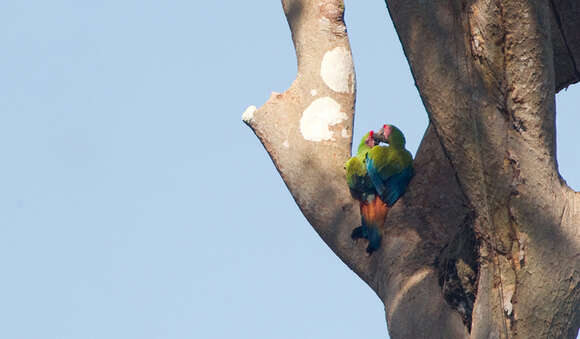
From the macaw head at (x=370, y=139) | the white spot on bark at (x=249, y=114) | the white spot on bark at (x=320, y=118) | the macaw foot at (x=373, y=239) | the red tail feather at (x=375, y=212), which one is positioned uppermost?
the white spot on bark at (x=249, y=114)

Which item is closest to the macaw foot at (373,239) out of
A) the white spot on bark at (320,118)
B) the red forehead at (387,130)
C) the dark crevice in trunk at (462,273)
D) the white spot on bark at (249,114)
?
the dark crevice in trunk at (462,273)

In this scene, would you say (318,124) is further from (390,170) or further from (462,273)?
(462,273)

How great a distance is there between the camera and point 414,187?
4121mm

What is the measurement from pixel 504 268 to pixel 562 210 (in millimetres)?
312

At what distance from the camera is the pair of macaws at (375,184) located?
4.04 meters

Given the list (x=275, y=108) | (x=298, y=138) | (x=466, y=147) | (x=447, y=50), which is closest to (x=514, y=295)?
(x=466, y=147)

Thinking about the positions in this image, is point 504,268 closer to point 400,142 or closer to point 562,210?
point 562,210

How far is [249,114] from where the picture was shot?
4602 mm

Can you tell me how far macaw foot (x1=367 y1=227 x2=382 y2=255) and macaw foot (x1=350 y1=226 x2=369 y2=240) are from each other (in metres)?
0.02

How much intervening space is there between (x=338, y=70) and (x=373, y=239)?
1.06 m

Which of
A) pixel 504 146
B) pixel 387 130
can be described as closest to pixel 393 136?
pixel 387 130

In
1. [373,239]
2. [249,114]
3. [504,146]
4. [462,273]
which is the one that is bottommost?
[462,273]

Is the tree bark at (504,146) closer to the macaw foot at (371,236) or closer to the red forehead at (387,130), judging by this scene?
the macaw foot at (371,236)

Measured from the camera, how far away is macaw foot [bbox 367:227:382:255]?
3996 mm
